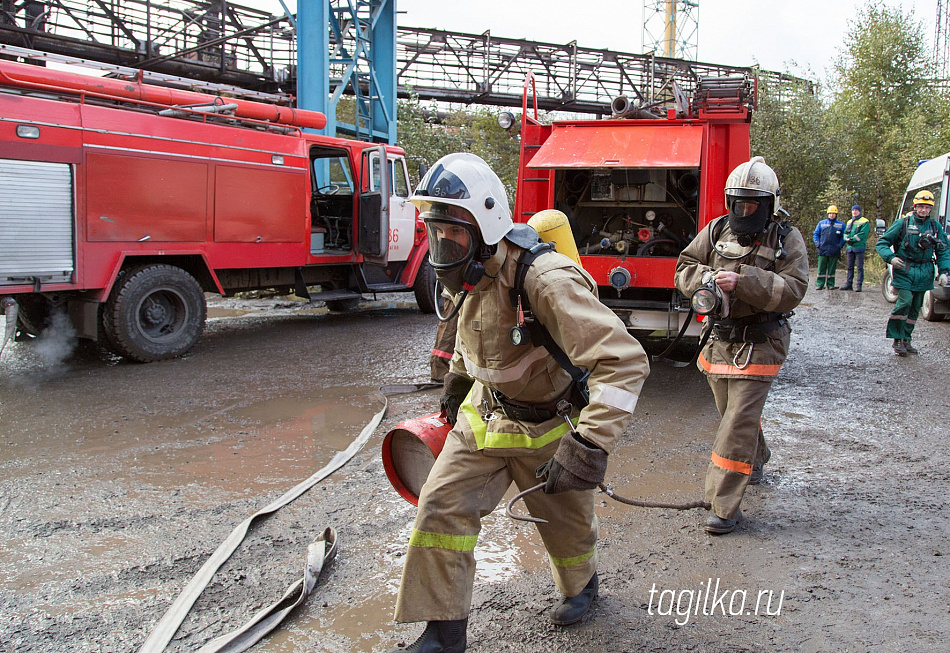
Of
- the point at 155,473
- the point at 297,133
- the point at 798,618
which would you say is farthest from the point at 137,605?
the point at 297,133

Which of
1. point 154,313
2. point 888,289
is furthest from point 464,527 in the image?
point 888,289

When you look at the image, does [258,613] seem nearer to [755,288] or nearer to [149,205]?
[755,288]

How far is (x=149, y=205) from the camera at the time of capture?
7.52m

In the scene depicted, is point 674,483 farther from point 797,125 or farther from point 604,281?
point 797,125

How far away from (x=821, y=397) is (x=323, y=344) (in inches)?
213

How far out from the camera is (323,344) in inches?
343

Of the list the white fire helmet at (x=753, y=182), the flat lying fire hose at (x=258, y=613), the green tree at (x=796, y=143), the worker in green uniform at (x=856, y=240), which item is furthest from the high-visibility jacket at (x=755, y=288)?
the green tree at (x=796, y=143)

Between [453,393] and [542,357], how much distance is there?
563mm

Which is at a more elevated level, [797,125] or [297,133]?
[797,125]

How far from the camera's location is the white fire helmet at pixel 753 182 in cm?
377

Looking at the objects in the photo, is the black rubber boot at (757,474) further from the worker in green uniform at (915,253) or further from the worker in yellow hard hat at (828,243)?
the worker in yellow hard hat at (828,243)

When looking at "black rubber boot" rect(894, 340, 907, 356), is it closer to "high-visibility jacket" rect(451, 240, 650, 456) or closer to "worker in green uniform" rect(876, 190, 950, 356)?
"worker in green uniform" rect(876, 190, 950, 356)

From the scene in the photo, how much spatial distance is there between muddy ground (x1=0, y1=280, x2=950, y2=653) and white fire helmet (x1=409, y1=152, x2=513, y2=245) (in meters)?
1.54

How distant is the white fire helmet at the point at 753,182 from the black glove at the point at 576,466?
85.8 inches
